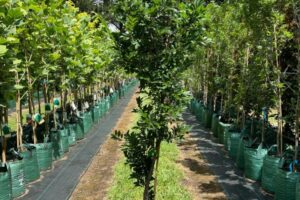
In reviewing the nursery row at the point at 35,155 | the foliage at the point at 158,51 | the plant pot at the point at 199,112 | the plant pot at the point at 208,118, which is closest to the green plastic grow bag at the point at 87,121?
the nursery row at the point at 35,155

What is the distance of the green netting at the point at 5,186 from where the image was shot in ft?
26.4

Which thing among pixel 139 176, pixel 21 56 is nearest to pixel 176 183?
pixel 139 176

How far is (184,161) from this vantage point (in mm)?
12422

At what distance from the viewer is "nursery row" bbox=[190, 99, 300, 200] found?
8.16 meters

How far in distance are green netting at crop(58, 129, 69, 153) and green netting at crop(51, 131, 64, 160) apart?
0.13 metres

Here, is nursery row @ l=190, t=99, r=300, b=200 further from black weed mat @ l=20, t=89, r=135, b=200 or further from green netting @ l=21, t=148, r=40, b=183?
green netting @ l=21, t=148, r=40, b=183

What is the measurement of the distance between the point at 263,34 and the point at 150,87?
22.5ft

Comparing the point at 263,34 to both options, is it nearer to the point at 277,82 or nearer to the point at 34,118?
the point at 277,82

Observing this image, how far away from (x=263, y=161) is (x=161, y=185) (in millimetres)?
2759

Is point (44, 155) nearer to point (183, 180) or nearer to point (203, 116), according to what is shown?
point (183, 180)

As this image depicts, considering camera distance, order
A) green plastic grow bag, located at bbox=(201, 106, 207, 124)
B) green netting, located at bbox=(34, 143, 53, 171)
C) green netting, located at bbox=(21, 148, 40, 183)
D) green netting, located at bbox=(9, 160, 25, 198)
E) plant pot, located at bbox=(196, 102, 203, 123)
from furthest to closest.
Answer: plant pot, located at bbox=(196, 102, 203, 123) → green plastic grow bag, located at bbox=(201, 106, 207, 124) → green netting, located at bbox=(34, 143, 53, 171) → green netting, located at bbox=(21, 148, 40, 183) → green netting, located at bbox=(9, 160, 25, 198)

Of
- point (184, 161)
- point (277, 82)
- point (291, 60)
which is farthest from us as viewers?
point (184, 161)

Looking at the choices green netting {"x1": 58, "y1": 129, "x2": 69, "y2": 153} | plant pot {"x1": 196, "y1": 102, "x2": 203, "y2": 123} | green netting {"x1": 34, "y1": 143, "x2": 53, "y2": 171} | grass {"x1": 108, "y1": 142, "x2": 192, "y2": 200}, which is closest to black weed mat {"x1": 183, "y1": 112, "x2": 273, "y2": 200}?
grass {"x1": 108, "y1": 142, "x2": 192, "y2": 200}

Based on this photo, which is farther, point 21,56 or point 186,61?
point 21,56
